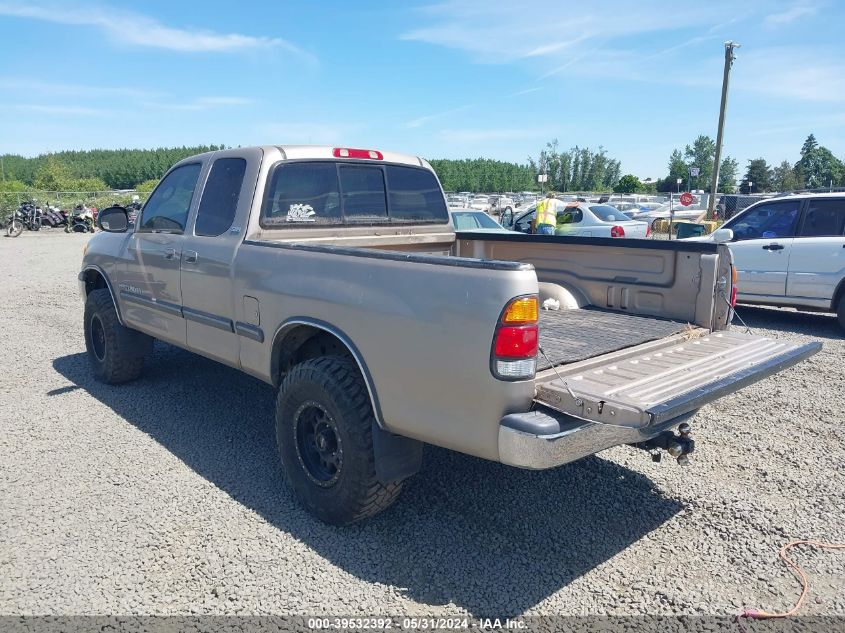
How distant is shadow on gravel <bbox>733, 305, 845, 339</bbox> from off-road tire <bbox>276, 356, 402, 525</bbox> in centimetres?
677

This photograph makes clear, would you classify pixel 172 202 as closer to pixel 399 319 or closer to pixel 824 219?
pixel 399 319

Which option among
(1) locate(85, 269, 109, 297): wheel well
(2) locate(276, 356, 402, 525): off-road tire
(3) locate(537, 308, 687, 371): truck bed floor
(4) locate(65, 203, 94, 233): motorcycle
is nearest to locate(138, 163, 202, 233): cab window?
(1) locate(85, 269, 109, 297): wheel well

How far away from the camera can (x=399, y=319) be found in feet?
9.84

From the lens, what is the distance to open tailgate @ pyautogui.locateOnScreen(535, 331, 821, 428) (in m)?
2.60

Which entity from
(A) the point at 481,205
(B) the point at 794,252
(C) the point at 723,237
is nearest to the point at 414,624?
(C) the point at 723,237

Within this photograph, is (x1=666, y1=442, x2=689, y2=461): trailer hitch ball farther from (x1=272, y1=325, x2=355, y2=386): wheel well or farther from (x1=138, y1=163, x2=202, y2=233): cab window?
(x1=138, y1=163, x2=202, y2=233): cab window

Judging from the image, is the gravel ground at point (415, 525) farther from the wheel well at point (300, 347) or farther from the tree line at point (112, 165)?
the tree line at point (112, 165)

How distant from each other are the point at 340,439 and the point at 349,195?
2112 mm

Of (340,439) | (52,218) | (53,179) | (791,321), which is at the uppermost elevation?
(53,179)

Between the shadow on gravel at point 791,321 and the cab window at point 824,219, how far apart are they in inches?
48.8

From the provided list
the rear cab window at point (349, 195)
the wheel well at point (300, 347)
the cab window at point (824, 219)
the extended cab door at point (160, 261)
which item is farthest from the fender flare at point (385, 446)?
the cab window at point (824, 219)

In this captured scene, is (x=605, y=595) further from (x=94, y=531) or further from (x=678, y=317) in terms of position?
(x=94, y=531)

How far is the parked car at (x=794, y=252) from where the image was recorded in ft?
27.1

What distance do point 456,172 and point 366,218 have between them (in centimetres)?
11877
